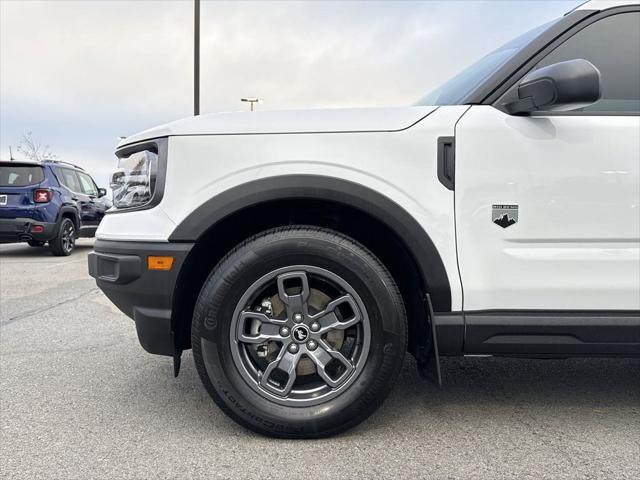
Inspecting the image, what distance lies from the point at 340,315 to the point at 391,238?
1.35 feet

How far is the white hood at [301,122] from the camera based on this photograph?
76.5 inches

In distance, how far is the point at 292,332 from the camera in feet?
6.49

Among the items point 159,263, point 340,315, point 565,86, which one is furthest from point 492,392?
point 159,263

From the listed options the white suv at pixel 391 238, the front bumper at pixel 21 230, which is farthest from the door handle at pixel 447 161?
the front bumper at pixel 21 230

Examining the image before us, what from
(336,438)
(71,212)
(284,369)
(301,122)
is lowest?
(336,438)

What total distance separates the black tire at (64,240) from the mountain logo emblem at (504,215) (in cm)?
855

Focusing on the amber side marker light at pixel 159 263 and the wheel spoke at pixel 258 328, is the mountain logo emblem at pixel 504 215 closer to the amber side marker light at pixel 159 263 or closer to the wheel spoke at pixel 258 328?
the wheel spoke at pixel 258 328

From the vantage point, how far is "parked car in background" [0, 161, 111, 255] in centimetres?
797

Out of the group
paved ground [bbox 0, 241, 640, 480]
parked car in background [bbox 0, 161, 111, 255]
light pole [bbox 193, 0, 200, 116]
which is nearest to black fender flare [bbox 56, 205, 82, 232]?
parked car in background [bbox 0, 161, 111, 255]

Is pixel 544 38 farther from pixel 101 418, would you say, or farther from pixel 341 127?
pixel 101 418

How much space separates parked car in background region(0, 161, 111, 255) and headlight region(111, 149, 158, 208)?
7.09m

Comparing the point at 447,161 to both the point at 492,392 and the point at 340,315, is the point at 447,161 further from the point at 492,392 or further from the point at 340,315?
the point at 492,392

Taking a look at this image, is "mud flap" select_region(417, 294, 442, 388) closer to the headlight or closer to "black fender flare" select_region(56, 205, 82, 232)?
the headlight

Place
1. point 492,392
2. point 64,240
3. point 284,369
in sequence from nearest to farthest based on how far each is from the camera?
1. point 284,369
2. point 492,392
3. point 64,240
